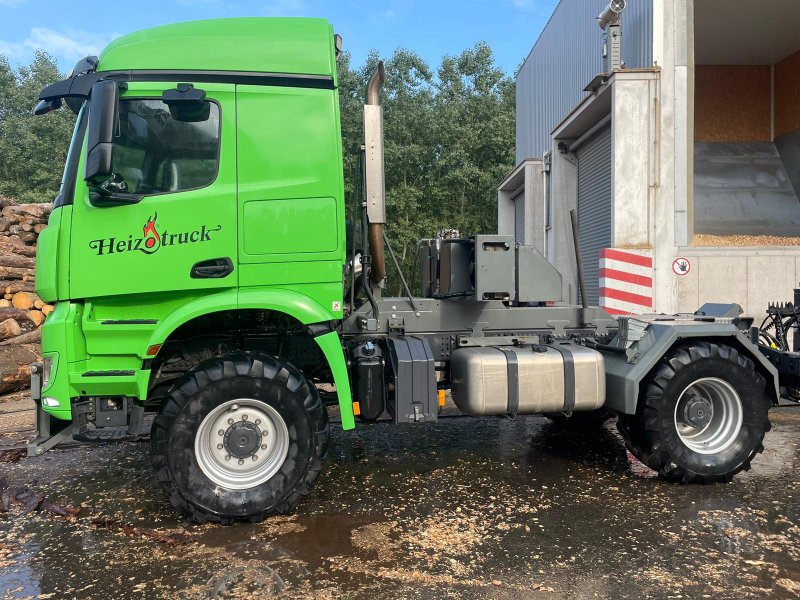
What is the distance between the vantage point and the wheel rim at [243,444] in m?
4.21

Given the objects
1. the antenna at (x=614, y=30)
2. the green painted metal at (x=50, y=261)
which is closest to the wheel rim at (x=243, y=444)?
the green painted metal at (x=50, y=261)

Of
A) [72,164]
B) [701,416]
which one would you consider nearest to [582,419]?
[701,416]

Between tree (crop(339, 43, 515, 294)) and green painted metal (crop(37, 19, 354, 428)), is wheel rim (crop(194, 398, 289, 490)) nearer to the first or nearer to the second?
green painted metal (crop(37, 19, 354, 428))

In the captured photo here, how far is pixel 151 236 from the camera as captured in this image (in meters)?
4.11

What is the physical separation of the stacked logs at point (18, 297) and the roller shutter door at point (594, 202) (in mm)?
10227

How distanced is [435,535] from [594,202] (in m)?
10.7

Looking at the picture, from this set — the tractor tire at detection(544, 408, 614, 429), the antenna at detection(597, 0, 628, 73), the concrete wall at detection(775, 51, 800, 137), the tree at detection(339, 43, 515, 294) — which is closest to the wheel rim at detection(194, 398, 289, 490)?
the tractor tire at detection(544, 408, 614, 429)

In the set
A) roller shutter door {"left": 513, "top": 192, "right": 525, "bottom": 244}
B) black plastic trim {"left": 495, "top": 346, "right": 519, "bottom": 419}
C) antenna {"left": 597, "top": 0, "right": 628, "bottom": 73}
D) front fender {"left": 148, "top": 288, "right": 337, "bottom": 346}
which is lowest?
black plastic trim {"left": 495, "top": 346, "right": 519, "bottom": 419}

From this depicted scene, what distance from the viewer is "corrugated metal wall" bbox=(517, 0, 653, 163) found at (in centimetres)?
1116

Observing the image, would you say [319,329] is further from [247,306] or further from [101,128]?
[101,128]

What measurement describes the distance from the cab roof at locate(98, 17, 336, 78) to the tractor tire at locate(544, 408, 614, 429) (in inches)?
163

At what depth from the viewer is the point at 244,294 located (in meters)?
4.20

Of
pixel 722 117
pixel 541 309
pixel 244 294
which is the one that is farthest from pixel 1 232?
pixel 722 117

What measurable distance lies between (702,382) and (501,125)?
1197 inches
